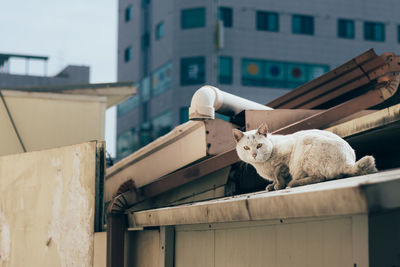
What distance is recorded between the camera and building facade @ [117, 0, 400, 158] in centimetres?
4916

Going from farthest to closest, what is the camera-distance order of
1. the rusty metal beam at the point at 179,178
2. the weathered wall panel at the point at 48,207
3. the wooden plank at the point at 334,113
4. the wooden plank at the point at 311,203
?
1. the weathered wall panel at the point at 48,207
2. the rusty metal beam at the point at 179,178
3. the wooden plank at the point at 334,113
4. the wooden plank at the point at 311,203

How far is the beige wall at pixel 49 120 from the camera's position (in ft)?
47.8

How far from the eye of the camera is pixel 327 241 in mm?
5543

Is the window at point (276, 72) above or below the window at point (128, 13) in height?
below

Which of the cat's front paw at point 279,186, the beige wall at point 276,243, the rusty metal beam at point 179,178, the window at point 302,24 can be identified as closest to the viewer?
the beige wall at point 276,243

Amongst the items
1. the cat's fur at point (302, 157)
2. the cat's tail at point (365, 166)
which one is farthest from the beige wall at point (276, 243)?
the cat's tail at point (365, 166)

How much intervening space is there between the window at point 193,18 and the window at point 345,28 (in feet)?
36.8

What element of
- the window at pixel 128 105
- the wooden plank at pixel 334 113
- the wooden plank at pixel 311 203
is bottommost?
the wooden plank at pixel 311 203

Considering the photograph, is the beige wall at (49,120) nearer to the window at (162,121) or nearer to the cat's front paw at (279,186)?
the cat's front paw at (279,186)

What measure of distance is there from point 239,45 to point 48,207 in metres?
39.7

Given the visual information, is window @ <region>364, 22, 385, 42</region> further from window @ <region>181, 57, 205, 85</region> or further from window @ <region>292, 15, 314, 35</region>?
window @ <region>181, 57, 205, 85</region>

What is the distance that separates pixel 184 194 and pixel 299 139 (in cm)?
396

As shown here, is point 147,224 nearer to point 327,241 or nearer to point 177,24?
point 327,241

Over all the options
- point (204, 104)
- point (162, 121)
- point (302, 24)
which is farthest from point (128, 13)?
point (204, 104)
